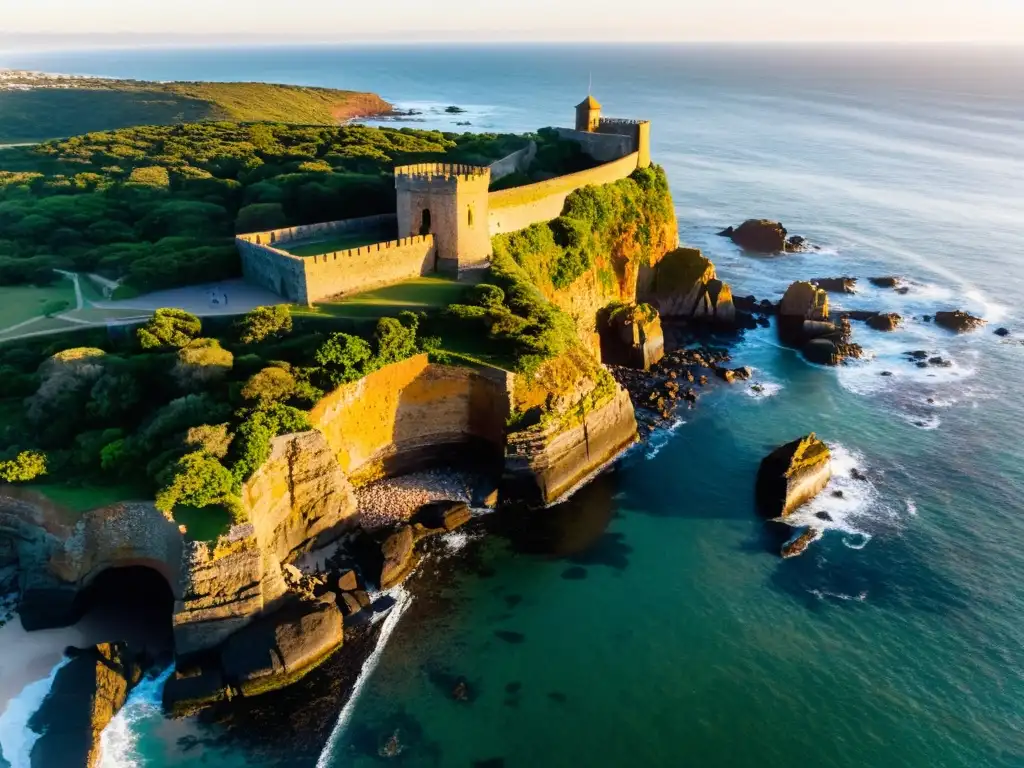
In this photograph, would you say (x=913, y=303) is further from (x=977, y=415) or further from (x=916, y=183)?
(x=916, y=183)

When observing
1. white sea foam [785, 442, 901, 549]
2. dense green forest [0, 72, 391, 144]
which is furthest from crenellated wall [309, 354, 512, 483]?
dense green forest [0, 72, 391, 144]

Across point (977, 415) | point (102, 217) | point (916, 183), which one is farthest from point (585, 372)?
point (916, 183)

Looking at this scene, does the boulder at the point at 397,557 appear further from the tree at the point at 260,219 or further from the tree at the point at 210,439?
the tree at the point at 260,219

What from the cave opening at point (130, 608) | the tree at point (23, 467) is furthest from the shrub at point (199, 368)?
the cave opening at point (130, 608)

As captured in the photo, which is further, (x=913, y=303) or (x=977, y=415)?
(x=913, y=303)

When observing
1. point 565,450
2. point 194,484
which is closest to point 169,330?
point 194,484
